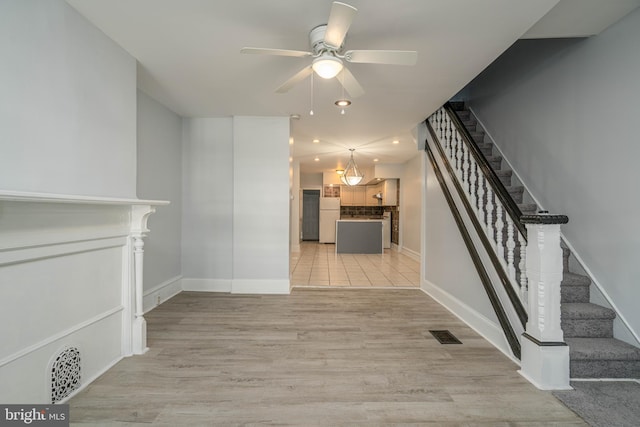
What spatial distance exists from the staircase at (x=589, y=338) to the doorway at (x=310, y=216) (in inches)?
353

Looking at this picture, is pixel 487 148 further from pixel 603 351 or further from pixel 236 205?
pixel 236 205

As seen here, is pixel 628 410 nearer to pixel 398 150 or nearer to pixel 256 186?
pixel 256 186

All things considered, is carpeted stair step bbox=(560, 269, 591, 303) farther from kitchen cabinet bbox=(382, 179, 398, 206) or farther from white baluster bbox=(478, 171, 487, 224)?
kitchen cabinet bbox=(382, 179, 398, 206)

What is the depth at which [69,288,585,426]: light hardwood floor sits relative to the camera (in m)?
1.60

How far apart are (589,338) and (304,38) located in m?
3.14

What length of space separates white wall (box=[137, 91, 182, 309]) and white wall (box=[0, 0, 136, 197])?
0.93 meters

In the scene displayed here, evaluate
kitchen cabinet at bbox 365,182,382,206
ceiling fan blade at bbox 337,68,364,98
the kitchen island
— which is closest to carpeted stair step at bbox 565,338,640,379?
ceiling fan blade at bbox 337,68,364,98

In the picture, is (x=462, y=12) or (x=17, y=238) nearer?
(x=17, y=238)

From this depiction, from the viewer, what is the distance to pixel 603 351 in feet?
6.45

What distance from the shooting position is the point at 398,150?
21.3 feet

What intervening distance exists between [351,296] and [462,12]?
327 centimetres

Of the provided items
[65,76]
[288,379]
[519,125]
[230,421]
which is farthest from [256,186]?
[519,125]

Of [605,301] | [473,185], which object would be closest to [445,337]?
[605,301]

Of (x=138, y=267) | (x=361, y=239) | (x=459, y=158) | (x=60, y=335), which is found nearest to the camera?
(x=60, y=335)
